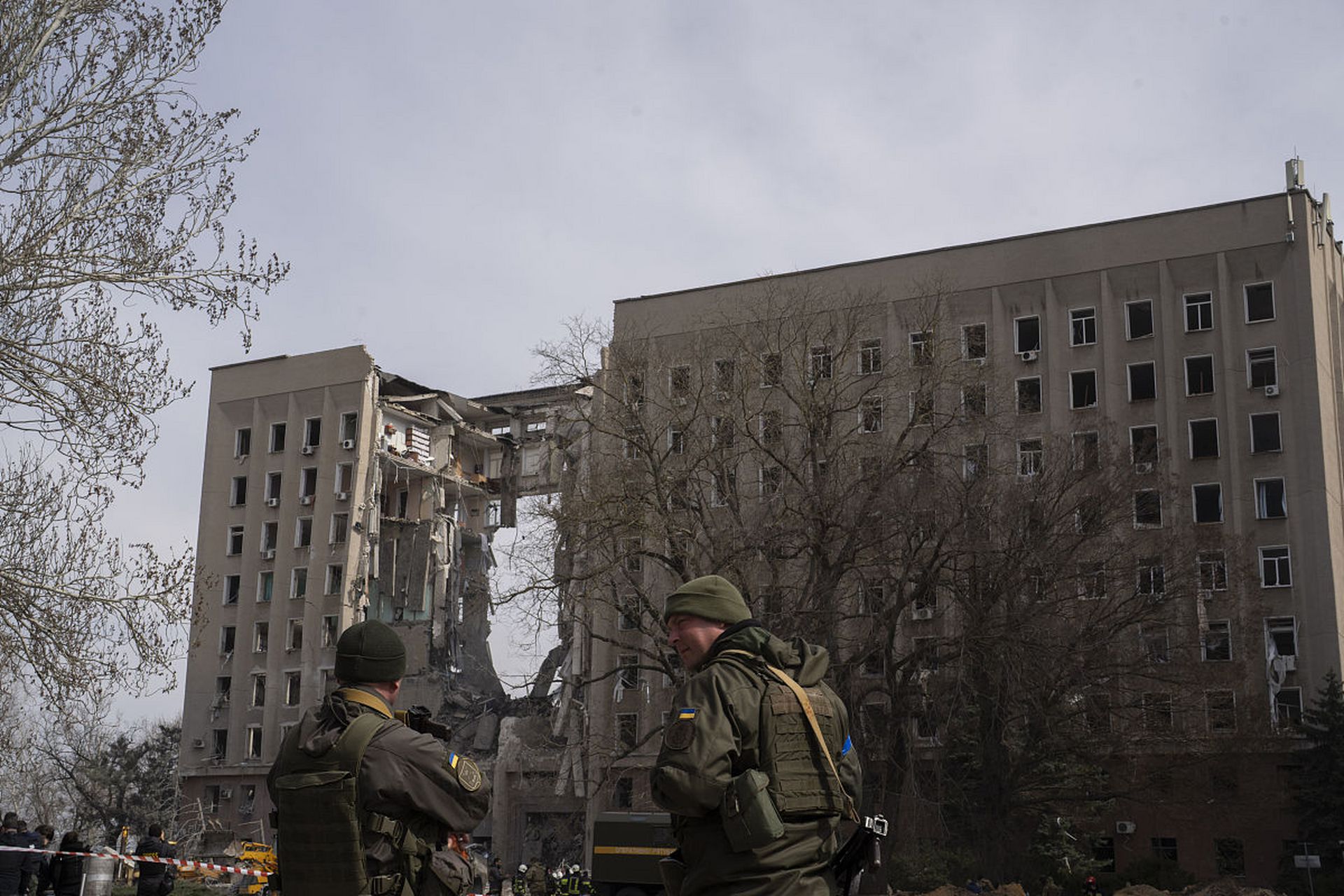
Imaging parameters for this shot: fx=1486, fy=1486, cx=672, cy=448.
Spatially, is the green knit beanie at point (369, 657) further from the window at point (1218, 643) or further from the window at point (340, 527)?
the window at point (340, 527)

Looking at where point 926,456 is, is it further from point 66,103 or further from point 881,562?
point 66,103

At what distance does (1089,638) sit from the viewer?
117 ft

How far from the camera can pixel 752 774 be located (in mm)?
5559

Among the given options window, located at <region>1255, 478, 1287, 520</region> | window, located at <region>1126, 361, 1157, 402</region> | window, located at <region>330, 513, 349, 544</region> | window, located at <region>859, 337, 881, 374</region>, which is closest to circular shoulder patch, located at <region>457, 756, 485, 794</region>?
window, located at <region>859, 337, 881, 374</region>

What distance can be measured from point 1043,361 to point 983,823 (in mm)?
23290

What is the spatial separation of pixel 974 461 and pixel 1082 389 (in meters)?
19.3

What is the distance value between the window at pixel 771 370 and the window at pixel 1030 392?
17.1m

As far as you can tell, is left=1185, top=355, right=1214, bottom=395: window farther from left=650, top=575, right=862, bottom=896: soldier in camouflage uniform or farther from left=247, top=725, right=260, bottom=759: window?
left=650, top=575, right=862, bottom=896: soldier in camouflage uniform

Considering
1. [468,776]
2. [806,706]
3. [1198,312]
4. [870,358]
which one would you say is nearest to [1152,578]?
[870,358]

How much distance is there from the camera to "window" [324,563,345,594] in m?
68.8

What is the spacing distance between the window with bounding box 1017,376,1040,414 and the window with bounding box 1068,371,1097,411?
1156 millimetres

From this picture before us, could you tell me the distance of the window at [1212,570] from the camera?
4175 cm

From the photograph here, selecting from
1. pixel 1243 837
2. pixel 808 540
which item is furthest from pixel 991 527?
pixel 1243 837

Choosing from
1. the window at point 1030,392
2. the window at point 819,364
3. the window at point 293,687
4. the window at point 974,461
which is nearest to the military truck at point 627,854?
the window at point 974,461
